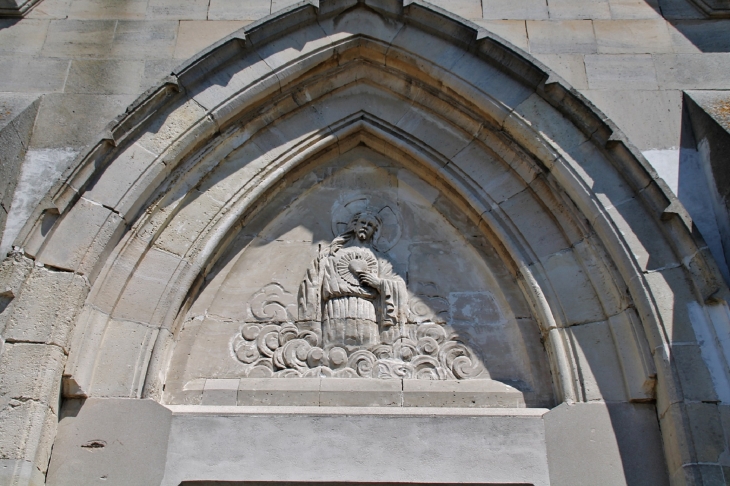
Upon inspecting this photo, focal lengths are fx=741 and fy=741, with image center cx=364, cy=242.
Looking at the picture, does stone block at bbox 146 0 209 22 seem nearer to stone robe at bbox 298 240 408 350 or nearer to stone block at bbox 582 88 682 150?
stone robe at bbox 298 240 408 350

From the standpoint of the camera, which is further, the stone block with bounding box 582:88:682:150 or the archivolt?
the stone block with bounding box 582:88:682:150

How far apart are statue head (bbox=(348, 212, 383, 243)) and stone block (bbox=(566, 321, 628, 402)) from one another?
5.86 ft

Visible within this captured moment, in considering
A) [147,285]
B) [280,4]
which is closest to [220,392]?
[147,285]

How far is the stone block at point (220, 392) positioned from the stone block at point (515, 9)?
3818 mm

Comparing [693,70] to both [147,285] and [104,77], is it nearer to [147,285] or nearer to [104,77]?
[147,285]

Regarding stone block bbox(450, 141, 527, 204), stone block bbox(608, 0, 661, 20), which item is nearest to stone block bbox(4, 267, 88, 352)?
stone block bbox(450, 141, 527, 204)

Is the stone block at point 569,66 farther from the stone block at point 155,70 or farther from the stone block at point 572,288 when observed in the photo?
the stone block at point 155,70

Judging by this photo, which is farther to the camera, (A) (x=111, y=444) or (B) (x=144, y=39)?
(B) (x=144, y=39)

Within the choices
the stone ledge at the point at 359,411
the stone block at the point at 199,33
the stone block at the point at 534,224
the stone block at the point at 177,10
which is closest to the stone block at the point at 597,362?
the stone ledge at the point at 359,411

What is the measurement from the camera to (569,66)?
6.23 meters

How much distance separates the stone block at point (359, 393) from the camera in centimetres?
542

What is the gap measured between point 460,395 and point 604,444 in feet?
3.45

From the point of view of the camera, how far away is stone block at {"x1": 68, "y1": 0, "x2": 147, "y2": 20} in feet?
21.5

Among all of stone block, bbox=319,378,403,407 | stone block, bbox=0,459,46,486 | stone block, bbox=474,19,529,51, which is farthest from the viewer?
stone block, bbox=474,19,529,51
